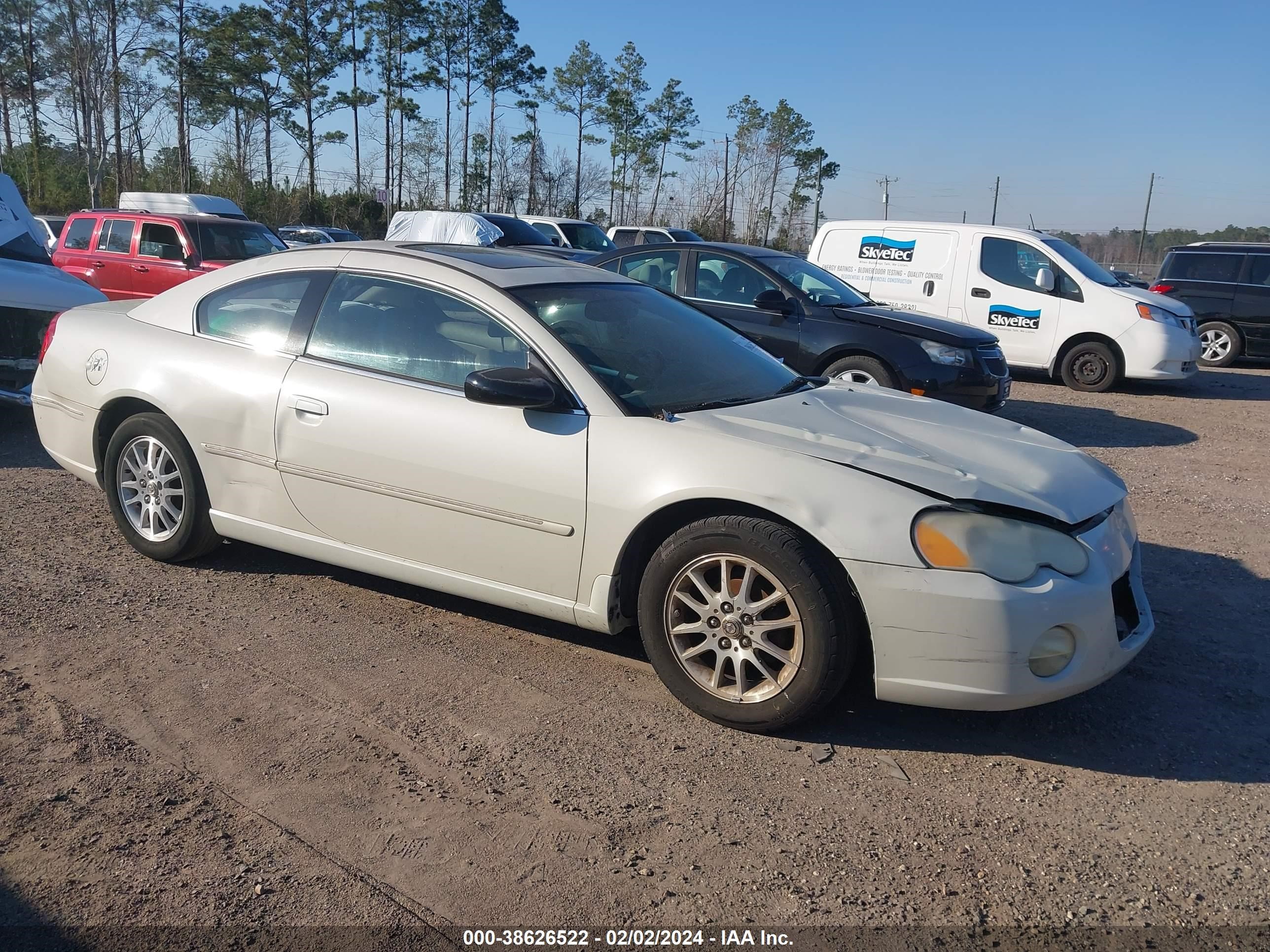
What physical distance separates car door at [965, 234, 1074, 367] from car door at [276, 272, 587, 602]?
9.73m

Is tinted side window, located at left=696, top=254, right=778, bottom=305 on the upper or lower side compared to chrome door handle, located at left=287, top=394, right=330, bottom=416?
upper

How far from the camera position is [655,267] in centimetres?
955

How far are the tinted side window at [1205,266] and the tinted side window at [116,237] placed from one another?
1530cm

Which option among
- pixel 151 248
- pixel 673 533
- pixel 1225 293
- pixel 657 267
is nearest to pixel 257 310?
pixel 673 533

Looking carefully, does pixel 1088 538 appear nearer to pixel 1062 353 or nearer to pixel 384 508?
pixel 384 508

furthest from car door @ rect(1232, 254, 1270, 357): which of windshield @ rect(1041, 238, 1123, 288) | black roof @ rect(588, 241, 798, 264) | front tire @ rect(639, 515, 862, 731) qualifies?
front tire @ rect(639, 515, 862, 731)

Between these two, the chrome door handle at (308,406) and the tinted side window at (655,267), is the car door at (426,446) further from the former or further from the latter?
the tinted side window at (655,267)

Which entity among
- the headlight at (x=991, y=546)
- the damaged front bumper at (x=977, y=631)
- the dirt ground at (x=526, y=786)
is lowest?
the dirt ground at (x=526, y=786)

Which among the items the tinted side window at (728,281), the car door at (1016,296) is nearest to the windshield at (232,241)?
the tinted side window at (728,281)

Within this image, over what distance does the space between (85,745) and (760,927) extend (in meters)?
2.23

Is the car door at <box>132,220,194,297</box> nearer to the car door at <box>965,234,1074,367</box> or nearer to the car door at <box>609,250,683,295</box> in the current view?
the car door at <box>609,250,683,295</box>

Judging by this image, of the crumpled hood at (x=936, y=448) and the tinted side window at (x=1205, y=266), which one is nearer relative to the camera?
the crumpled hood at (x=936, y=448)

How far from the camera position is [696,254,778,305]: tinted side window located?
355 inches

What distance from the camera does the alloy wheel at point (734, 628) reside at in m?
3.33
